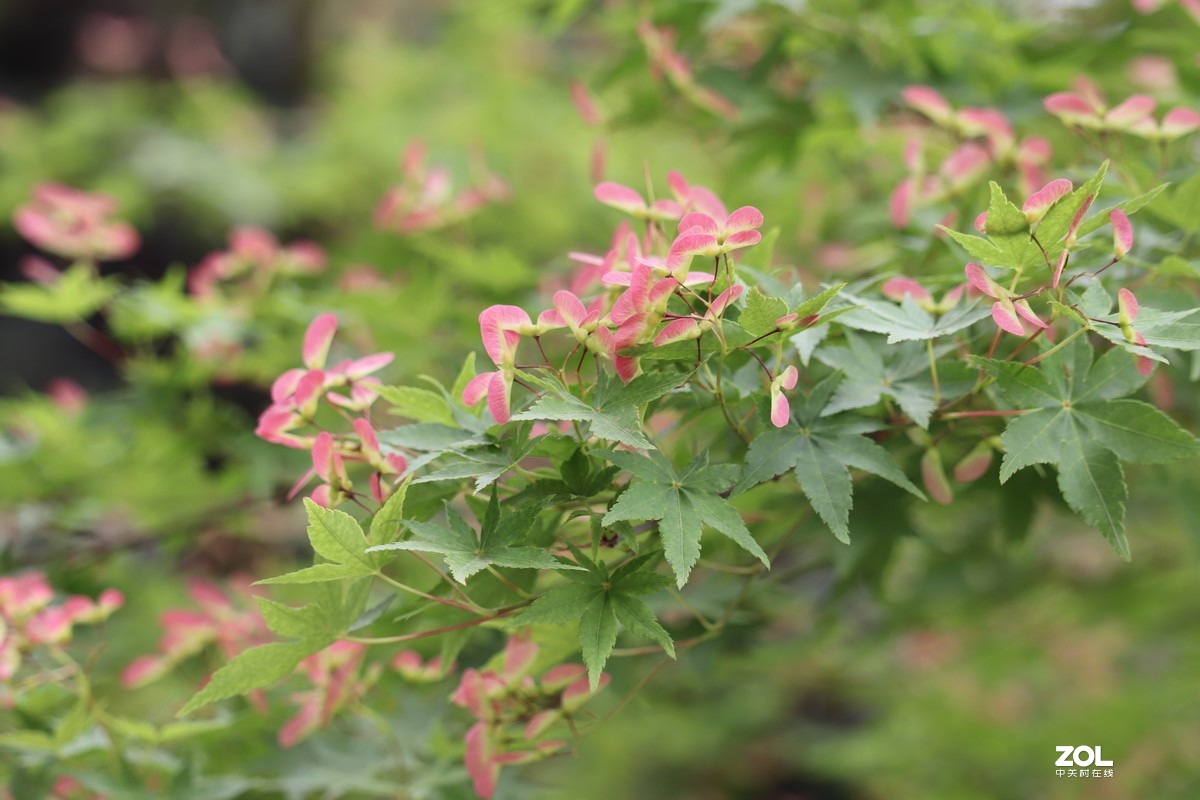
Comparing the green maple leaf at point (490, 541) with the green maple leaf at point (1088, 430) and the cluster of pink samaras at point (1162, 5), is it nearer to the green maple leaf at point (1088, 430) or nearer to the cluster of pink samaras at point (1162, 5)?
the green maple leaf at point (1088, 430)

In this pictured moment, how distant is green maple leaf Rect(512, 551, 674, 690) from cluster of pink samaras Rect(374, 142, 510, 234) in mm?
794

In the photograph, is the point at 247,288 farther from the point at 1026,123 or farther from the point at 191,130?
the point at 191,130

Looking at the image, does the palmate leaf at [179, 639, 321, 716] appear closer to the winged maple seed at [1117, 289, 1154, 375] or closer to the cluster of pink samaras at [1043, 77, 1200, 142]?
the winged maple seed at [1117, 289, 1154, 375]

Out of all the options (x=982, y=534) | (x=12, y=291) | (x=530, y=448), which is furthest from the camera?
(x=982, y=534)

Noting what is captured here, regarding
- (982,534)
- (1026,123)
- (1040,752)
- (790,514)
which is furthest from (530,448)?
(1040,752)

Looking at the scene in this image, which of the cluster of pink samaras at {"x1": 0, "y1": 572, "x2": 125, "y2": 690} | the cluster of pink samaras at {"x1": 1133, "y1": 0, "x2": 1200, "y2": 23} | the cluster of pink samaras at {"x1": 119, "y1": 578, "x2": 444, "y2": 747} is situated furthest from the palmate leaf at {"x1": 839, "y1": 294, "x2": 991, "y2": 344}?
the cluster of pink samaras at {"x1": 0, "y1": 572, "x2": 125, "y2": 690}

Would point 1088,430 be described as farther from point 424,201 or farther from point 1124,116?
point 424,201

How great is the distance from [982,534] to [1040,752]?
2.03 feet

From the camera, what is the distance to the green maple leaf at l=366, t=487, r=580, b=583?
0.59 meters

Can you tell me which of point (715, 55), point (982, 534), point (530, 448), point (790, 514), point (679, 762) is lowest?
point (679, 762)

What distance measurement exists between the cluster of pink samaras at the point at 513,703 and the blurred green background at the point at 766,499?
5.7 inches

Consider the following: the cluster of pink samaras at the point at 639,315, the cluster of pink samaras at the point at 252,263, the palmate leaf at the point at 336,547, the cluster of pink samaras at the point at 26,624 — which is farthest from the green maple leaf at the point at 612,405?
the cluster of pink samaras at the point at 252,263

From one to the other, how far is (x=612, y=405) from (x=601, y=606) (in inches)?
5.5

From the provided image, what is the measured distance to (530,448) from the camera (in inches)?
23.8
